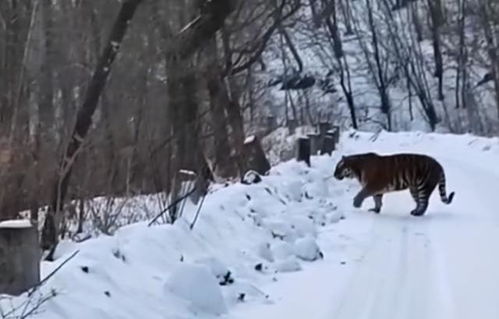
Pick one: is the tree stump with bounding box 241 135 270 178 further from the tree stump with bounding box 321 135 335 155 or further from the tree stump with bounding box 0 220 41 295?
the tree stump with bounding box 0 220 41 295

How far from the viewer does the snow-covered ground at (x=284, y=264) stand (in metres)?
6.21

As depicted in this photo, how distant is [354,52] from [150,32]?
32551mm

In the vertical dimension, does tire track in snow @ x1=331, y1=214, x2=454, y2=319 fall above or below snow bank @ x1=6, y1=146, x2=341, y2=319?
below

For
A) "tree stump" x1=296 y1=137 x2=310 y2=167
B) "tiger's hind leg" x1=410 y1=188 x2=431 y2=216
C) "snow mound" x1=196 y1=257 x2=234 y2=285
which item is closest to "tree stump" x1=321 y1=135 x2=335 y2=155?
"tree stump" x1=296 y1=137 x2=310 y2=167

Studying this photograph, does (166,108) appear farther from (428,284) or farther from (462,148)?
(462,148)

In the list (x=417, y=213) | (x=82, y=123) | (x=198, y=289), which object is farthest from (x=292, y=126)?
(x=198, y=289)

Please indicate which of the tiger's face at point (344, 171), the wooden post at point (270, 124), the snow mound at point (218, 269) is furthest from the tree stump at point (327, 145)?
the snow mound at point (218, 269)

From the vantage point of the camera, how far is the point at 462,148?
27922 mm

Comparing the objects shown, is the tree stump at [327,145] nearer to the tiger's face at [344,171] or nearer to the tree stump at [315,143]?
the tree stump at [315,143]

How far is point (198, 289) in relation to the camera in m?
6.41

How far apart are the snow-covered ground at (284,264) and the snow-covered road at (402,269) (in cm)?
1

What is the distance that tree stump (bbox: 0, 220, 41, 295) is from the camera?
16.9 ft

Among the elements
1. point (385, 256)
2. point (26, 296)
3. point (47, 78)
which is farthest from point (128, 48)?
point (26, 296)

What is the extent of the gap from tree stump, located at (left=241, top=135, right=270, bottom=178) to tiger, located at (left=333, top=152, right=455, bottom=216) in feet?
4.07
